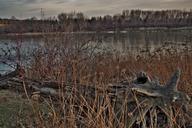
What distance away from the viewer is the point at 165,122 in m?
5.32

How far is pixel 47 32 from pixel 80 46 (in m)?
1.05

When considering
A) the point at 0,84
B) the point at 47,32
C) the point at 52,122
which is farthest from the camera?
the point at 47,32

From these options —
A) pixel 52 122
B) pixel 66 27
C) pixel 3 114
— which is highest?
pixel 66 27

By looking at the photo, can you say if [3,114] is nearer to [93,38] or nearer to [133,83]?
[133,83]

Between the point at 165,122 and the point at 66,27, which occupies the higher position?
the point at 66,27

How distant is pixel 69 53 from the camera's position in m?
9.09

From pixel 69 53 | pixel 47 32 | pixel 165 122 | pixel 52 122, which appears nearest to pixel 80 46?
pixel 69 53

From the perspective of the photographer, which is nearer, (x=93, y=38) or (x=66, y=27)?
(x=66, y=27)

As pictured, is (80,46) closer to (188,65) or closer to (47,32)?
(47,32)

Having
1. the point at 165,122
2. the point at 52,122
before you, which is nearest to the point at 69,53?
the point at 165,122

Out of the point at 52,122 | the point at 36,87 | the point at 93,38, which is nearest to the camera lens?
the point at 52,122

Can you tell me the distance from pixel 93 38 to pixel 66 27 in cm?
117

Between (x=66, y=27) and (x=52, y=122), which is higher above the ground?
(x=66, y=27)

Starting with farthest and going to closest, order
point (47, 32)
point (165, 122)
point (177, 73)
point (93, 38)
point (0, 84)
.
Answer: point (93, 38)
point (47, 32)
point (0, 84)
point (177, 73)
point (165, 122)
